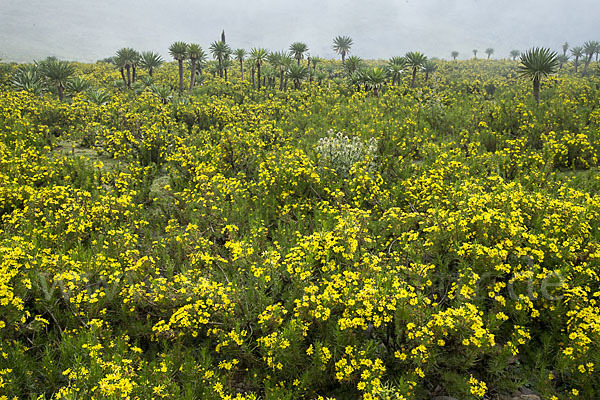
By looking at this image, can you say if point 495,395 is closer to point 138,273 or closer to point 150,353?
point 150,353

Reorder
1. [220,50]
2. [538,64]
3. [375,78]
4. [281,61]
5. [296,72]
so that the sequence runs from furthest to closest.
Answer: [220,50] → [281,61] → [296,72] → [375,78] → [538,64]

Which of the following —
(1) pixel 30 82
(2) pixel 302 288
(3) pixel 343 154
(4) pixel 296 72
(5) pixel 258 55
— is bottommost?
(2) pixel 302 288

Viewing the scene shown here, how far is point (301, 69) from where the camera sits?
2669 centimetres

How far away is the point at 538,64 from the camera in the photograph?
16.8 meters

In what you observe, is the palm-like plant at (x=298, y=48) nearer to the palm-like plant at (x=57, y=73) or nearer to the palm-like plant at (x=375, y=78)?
the palm-like plant at (x=375, y=78)

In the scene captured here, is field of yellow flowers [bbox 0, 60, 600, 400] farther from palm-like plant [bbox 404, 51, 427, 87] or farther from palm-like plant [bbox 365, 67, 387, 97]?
palm-like plant [bbox 404, 51, 427, 87]

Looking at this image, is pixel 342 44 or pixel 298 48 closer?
pixel 298 48

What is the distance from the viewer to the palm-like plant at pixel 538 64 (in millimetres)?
16656

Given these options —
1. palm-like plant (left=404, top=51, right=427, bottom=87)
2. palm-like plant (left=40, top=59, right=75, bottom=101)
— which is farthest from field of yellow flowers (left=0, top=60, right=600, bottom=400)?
palm-like plant (left=404, top=51, right=427, bottom=87)

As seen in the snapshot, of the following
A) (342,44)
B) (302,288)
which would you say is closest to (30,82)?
(302,288)

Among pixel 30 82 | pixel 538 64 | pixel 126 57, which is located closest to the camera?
pixel 538 64

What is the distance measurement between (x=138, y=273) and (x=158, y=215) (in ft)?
9.32

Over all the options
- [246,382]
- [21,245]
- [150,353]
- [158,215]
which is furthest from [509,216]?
[21,245]

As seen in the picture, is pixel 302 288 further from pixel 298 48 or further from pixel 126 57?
pixel 298 48
